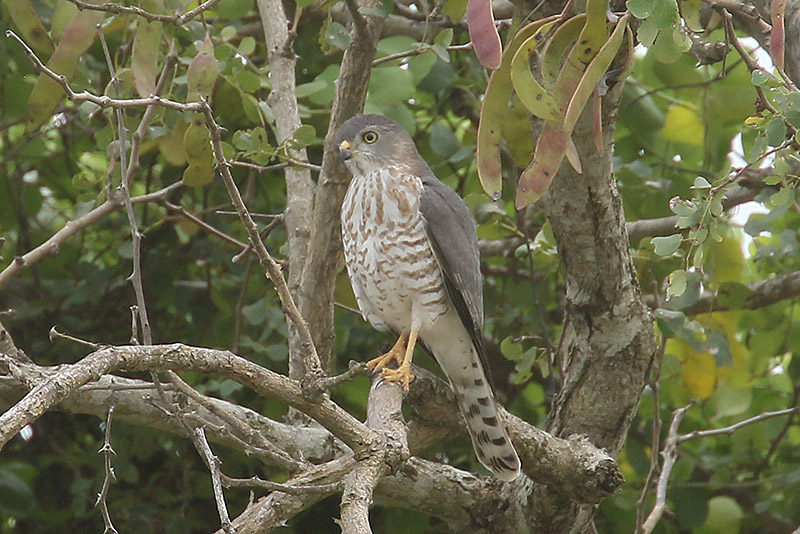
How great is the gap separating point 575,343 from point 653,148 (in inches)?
43.4

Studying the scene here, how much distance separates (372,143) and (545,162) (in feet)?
3.88

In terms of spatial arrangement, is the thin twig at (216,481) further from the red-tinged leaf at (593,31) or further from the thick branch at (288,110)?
the thick branch at (288,110)

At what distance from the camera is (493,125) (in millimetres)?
2178

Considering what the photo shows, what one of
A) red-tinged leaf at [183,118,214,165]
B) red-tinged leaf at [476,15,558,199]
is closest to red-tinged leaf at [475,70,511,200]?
red-tinged leaf at [476,15,558,199]

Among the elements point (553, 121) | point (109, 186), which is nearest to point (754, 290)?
point (553, 121)

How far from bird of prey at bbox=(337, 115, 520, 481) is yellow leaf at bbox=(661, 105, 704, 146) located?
1.09 m

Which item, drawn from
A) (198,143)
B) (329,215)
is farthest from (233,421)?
(329,215)

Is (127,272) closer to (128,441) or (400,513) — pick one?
(128,441)

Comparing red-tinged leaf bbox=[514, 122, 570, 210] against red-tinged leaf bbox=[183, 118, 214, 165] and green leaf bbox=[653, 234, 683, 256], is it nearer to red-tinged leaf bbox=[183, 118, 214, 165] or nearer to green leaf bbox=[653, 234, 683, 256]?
green leaf bbox=[653, 234, 683, 256]

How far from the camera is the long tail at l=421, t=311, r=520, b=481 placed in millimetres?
2916

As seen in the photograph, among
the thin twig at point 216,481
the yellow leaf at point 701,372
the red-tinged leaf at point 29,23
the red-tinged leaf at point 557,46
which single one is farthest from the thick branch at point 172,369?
the yellow leaf at point 701,372

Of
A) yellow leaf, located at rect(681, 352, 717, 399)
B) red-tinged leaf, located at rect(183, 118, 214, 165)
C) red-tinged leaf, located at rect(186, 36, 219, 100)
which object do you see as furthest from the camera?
yellow leaf, located at rect(681, 352, 717, 399)

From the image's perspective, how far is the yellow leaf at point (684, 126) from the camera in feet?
12.3

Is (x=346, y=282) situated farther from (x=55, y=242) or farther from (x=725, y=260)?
(x=725, y=260)
